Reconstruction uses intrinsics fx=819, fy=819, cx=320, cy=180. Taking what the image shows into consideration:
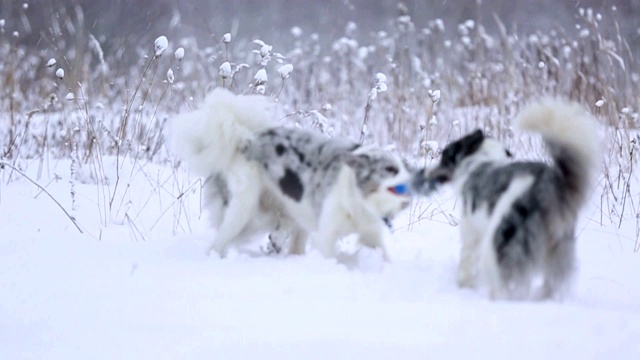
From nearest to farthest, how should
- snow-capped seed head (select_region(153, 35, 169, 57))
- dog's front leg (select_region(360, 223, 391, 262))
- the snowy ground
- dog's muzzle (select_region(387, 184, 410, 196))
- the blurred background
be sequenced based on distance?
the snowy ground → dog's muzzle (select_region(387, 184, 410, 196)) → dog's front leg (select_region(360, 223, 391, 262)) → snow-capped seed head (select_region(153, 35, 169, 57)) → the blurred background

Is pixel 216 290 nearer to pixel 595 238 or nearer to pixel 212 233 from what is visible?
pixel 212 233

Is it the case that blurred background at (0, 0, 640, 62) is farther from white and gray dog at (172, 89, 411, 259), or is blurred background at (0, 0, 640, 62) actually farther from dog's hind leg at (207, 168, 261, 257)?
dog's hind leg at (207, 168, 261, 257)

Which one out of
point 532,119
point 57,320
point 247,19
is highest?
point 247,19

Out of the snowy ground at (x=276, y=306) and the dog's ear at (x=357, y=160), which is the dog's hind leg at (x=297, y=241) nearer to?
the snowy ground at (x=276, y=306)

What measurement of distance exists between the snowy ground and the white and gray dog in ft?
0.72

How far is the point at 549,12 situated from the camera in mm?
21859

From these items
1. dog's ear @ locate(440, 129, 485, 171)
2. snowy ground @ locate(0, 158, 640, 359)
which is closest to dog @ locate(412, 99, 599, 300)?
snowy ground @ locate(0, 158, 640, 359)

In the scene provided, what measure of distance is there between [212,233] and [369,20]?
1778 centimetres

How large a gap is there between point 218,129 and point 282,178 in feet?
1.58

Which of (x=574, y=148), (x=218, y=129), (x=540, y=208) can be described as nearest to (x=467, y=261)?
(x=540, y=208)

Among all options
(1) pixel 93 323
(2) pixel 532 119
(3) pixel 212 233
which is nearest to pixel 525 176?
(2) pixel 532 119

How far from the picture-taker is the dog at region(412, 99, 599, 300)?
131 inches

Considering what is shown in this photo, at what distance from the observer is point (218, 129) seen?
4871 mm

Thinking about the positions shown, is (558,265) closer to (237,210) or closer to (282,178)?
(282,178)
